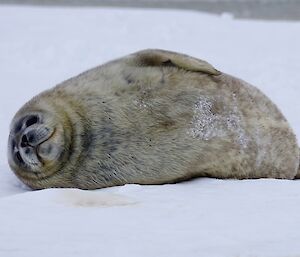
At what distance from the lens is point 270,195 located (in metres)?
3.57

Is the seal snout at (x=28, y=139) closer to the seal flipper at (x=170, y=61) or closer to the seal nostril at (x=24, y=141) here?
the seal nostril at (x=24, y=141)

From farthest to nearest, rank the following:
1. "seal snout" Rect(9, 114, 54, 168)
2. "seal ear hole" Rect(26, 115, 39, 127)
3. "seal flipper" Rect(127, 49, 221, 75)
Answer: "seal flipper" Rect(127, 49, 221, 75) < "seal ear hole" Rect(26, 115, 39, 127) < "seal snout" Rect(9, 114, 54, 168)

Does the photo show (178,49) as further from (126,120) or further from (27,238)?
(27,238)

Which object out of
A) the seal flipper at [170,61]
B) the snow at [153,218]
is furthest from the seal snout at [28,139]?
the seal flipper at [170,61]

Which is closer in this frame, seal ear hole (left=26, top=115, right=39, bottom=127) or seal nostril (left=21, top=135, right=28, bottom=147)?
seal nostril (left=21, top=135, right=28, bottom=147)

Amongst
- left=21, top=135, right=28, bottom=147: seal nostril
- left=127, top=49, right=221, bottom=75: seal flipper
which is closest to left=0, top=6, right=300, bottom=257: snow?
left=21, top=135, right=28, bottom=147: seal nostril

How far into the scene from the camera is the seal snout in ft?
12.7

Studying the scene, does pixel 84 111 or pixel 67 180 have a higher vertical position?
pixel 84 111

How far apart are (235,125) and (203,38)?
6.48 m

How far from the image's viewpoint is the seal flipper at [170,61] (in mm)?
4195

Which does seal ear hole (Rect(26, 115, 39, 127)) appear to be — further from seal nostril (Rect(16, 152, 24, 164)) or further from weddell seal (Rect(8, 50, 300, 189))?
seal nostril (Rect(16, 152, 24, 164))

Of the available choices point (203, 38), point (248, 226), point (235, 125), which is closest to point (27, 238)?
point (248, 226)

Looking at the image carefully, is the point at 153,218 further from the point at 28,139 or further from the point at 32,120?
the point at 32,120

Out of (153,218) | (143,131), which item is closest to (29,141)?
(143,131)
